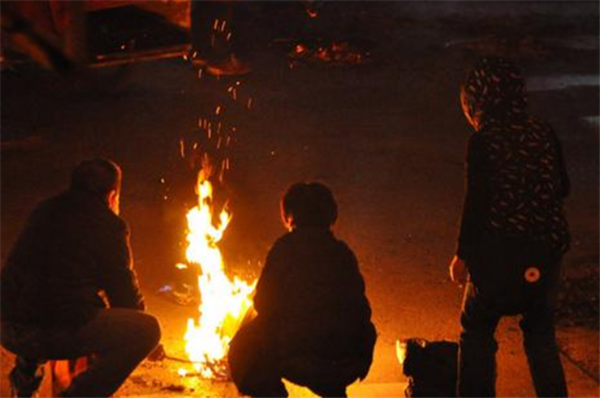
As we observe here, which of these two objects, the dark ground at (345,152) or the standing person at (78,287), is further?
the dark ground at (345,152)

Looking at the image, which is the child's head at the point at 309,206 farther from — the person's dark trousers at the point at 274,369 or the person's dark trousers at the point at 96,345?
the person's dark trousers at the point at 96,345

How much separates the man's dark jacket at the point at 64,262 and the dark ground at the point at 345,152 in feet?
3.30

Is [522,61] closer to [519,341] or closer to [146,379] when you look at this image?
[519,341]

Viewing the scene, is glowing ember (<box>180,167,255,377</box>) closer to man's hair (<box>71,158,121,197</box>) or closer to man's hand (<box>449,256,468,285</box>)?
man's hair (<box>71,158,121,197</box>)

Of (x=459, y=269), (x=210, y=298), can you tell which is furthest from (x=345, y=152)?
(x=459, y=269)

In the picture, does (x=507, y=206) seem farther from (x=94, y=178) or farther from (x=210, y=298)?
(x=210, y=298)

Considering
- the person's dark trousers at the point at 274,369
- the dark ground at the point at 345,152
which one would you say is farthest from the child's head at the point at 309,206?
the dark ground at the point at 345,152

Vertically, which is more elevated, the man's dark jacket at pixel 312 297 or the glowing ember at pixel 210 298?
the man's dark jacket at pixel 312 297

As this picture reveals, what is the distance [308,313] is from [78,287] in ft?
3.71

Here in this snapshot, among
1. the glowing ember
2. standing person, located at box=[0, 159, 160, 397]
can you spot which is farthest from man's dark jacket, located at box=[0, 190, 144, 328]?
the glowing ember

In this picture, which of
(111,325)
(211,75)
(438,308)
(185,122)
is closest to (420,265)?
(438,308)

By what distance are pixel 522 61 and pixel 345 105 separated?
488 centimetres

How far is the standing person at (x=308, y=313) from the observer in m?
4.32

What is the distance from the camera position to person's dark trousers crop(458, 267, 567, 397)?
439 centimetres
